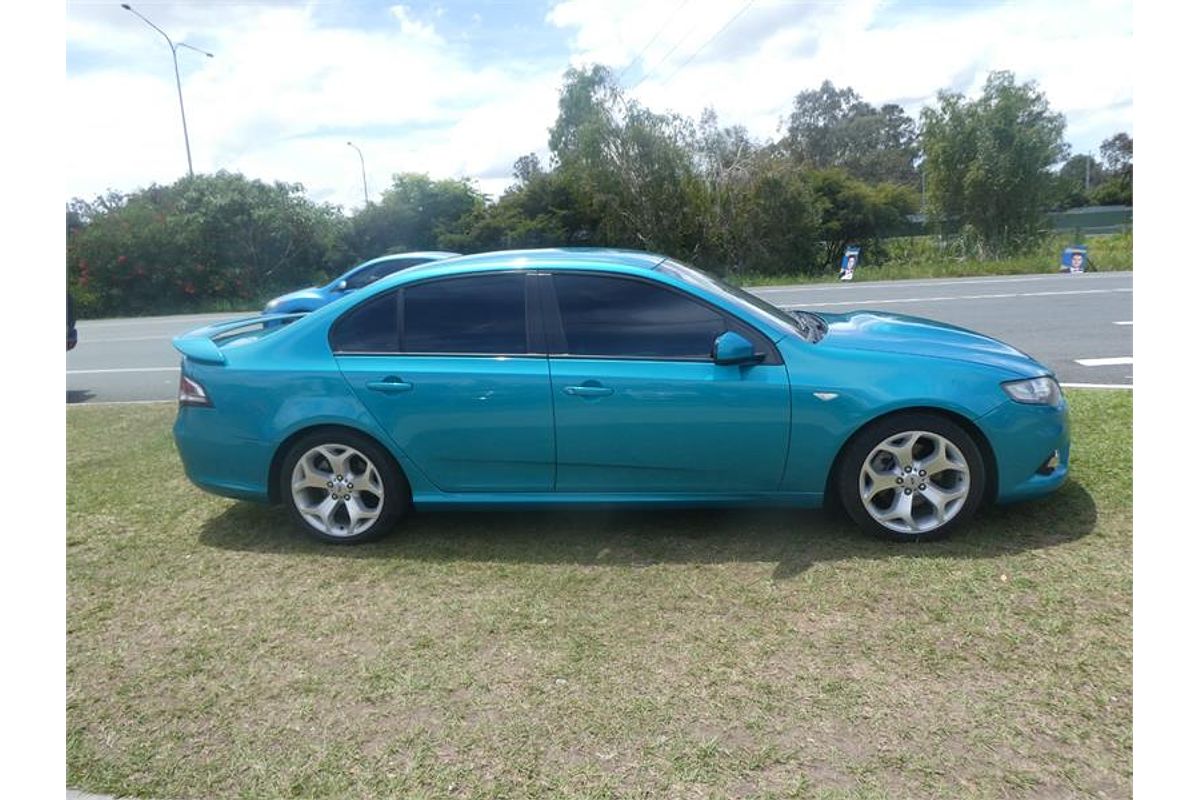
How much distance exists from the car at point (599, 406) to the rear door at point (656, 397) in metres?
0.01

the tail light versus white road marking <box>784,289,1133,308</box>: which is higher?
white road marking <box>784,289,1133,308</box>

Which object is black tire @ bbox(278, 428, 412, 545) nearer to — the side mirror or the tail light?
the tail light

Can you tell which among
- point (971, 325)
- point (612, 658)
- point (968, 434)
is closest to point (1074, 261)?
point (971, 325)

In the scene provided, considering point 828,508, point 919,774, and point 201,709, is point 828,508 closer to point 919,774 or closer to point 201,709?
point 919,774

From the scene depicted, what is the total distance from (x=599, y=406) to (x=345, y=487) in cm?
151

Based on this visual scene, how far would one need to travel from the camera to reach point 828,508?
447 centimetres

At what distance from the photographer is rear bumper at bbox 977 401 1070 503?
418 cm

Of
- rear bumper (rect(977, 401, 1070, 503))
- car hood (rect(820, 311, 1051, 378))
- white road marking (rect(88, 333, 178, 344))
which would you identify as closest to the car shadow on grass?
rear bumper (rect(977, 401, 1070, 503))

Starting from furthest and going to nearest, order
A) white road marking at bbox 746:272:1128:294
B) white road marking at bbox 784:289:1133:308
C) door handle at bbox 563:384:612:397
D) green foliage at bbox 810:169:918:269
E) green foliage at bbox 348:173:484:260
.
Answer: green foliage at bbox 348:173:484:260 < green foliage at bbox 810:169:918:269 < white road marking at bbox 746:272:1128:294 < white road marking at bbox 784:289:1133:308 < door handle at bbox 563:384:612:397

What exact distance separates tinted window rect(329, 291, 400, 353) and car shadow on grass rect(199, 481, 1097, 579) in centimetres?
108

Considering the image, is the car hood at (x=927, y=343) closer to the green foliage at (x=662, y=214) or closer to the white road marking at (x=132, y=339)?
the white road marking at (x=132, y=339)

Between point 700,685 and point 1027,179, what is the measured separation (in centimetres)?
2901

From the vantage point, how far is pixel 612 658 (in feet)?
11.1

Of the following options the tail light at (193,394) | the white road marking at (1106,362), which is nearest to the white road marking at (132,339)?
the tail light at (193,394)
